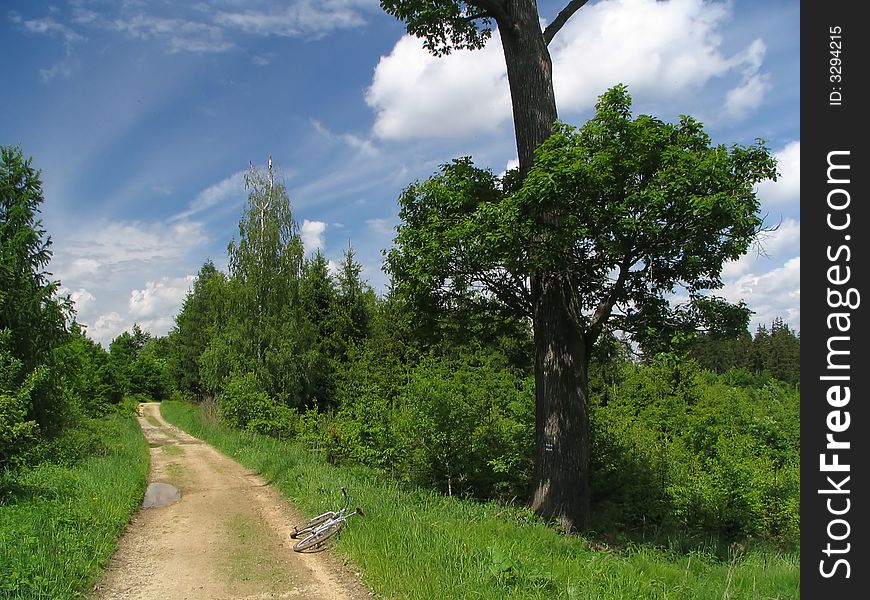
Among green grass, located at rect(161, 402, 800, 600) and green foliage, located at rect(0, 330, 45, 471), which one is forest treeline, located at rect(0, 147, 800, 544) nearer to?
green foliage, located at rect(0, 330, 45, 471)

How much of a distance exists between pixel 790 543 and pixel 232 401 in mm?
18256

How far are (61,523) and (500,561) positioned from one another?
212 inches

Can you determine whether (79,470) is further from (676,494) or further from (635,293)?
(676,494)

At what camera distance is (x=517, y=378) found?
48.2 ft

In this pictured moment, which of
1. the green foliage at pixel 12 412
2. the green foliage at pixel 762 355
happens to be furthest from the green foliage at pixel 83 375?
the green foliage at pixel 762 355

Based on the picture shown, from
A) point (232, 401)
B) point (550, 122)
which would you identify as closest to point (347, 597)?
point (550, 122)

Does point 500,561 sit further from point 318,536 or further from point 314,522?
point 314,522

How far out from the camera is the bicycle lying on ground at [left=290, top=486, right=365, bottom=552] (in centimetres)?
732

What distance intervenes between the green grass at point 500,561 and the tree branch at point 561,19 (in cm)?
725

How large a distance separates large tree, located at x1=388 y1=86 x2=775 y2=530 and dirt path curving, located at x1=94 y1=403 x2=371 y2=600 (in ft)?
12.6

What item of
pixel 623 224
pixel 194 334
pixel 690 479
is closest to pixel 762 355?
pixel 194 334

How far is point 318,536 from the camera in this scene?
290 inches

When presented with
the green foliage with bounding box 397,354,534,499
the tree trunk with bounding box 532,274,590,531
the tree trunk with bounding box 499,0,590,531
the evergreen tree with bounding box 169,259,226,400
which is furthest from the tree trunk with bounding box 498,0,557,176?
the evergreen tree with bounding box 169,259,226,400

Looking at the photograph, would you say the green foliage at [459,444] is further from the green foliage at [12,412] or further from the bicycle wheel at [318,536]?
the green foliage at [12,412]
